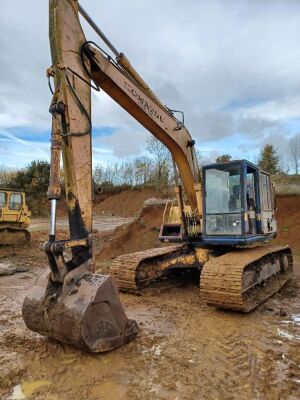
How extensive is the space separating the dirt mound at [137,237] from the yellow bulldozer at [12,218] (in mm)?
3340

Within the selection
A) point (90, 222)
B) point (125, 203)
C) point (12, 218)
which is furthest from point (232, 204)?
point (125, 203)

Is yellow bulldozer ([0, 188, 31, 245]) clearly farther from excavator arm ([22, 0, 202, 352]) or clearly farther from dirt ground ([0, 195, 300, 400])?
excavator arm ([22, 0, 202, 352])

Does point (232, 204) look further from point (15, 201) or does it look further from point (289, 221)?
point (15, 201)

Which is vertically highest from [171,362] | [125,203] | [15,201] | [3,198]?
[125,203]

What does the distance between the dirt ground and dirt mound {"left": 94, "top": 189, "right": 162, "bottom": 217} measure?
24730mm

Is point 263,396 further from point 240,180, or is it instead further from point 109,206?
point 109,206

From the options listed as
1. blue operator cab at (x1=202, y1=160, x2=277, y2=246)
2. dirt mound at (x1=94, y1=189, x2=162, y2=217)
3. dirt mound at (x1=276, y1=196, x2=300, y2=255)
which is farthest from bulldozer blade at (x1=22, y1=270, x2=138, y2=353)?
dirt mound at (x1=94, y1=189, x2=162, y2=217)

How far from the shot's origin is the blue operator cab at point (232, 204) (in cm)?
641

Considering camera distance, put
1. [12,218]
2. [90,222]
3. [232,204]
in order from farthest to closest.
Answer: [12,218] → [232,204] → [90,222]

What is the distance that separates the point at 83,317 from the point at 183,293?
12.1 ft

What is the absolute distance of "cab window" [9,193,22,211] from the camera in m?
14.1

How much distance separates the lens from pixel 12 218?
1391 cm

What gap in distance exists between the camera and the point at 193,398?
3162 millimetres

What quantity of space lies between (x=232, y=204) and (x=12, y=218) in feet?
32.5
